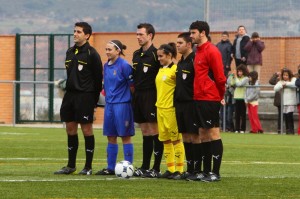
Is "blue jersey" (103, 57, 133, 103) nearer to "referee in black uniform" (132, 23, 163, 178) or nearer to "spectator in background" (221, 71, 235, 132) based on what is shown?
"referee in black uniform" (132, 23, 163, 178)

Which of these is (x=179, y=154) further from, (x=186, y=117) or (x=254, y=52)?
(x=254, y=52)

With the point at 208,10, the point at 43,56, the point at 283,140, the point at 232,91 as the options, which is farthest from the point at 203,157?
the point at 43,56

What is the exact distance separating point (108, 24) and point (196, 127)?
7710 cm

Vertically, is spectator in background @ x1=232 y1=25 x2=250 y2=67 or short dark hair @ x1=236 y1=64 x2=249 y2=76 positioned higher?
spectator in background @ x1=232 y1=25 x2=250 y2=67

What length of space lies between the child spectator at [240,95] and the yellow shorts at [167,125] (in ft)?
47.4

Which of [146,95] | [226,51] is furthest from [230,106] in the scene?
[146,95]

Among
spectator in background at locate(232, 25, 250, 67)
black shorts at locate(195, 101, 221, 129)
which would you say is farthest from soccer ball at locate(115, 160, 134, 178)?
spectator in background at locate(232, 25, 250, 67)

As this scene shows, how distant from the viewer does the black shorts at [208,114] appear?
47.1 ft

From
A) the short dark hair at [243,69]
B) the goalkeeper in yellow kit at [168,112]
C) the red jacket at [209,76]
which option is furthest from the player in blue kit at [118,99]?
the short dark hair at [243,69]

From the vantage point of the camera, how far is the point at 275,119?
30.8 metres

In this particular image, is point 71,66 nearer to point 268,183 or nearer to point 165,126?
point 165,126

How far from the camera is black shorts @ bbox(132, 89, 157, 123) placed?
50.2 ft

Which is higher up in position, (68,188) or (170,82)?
(170,82)

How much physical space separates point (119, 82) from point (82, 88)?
1.71ft
